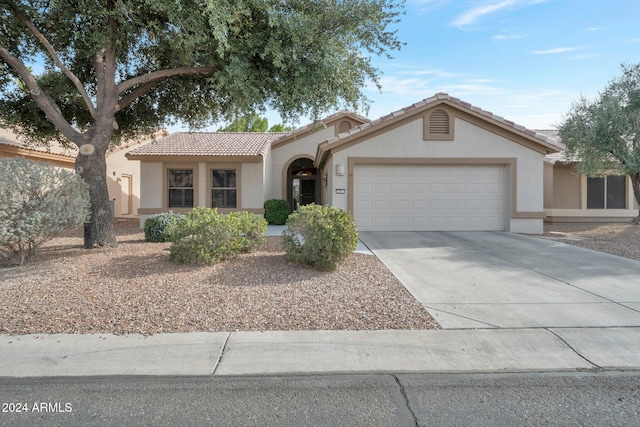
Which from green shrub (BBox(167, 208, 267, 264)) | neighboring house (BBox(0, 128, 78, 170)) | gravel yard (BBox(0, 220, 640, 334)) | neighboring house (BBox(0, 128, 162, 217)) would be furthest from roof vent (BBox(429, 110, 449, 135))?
neighboring house (BBox(0, 128, 78, 170))

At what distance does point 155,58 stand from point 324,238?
7587 mm

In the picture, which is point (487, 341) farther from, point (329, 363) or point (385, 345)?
point (329, 363)

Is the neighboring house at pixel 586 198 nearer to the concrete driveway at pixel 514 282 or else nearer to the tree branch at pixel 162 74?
the concrete driveway at pixel 514 282

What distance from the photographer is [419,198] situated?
42.7 feet

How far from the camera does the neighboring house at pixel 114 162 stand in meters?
14.5

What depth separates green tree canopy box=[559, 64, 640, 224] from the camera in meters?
13.6

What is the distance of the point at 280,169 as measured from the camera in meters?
19.0

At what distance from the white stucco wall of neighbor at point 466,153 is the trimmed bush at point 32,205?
7.37 meters

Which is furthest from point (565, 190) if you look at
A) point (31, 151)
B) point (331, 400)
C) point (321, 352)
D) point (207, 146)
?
point (31, 151)

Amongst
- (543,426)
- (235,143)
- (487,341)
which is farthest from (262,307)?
(235,143)

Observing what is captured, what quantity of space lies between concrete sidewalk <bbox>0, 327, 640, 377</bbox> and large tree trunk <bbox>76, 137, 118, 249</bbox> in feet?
16.4

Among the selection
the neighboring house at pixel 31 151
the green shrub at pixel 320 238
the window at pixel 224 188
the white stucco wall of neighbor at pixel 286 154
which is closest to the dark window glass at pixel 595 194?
the white stucco wall of neighbor at pixel 286 154

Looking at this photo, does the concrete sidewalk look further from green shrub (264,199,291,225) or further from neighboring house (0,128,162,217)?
neighboring house (0,128,162,217)

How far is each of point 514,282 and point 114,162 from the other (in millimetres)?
20944
